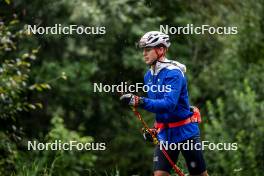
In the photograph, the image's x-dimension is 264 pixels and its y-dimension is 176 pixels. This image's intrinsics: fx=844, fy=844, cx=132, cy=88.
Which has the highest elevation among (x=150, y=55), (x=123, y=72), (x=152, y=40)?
(x=123, y=72)

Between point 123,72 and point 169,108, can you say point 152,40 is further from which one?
point 123,72

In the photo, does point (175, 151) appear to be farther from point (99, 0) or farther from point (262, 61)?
point (262, 61)

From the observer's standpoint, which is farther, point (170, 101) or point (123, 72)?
point (123, 72)

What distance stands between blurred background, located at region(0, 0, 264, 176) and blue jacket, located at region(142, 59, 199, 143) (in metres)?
6.97

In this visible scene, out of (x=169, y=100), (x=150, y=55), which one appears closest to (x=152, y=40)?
(x=150, y=55)

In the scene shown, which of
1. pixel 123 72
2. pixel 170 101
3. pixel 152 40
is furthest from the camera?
pixel 123 72

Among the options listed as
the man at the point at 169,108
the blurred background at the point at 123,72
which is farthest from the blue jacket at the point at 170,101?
the blurred background at the point at 123,72

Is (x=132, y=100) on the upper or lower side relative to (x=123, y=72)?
lower

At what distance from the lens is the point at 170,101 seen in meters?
7.11

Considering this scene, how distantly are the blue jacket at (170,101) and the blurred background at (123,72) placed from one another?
697cm

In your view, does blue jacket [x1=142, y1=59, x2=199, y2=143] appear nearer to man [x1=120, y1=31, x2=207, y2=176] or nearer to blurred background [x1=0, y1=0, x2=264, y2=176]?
man [x1=120, y1=31, x2=207, y2=176]

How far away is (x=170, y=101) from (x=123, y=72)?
11833 millimetres

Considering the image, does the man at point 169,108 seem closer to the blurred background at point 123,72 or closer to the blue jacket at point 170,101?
the blue jacket at point 170,101

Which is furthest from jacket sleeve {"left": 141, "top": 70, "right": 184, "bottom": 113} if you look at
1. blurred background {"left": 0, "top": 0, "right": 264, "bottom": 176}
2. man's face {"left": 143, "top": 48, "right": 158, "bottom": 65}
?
blurred background {"left": 0, "top": 0, "right": 264, "bottom": 176}
